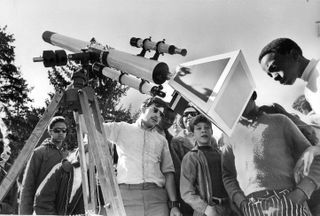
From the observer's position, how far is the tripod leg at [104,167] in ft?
6.31

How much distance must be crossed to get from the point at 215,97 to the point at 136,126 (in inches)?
49.5

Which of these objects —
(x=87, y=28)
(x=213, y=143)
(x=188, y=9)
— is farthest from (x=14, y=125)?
(x=213, y=143)

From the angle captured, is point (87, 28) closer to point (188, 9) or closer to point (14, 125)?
point (188, 9)

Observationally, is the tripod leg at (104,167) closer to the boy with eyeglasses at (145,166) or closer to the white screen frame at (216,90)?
the white screen frame at (216,90)

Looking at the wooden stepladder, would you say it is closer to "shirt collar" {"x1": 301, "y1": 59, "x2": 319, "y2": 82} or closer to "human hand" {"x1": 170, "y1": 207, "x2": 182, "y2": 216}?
"human hand" {"x1": 170, "y1": 207, "x2": 182, "y2": 216}

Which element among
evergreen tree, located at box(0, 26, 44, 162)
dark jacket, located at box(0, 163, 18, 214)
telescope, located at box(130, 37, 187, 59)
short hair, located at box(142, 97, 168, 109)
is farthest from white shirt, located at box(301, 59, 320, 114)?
evergreen tree, located at box(0, 26, 44, 162)

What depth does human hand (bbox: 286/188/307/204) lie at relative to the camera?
2049 millimetres

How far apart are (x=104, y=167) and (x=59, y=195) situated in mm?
1122

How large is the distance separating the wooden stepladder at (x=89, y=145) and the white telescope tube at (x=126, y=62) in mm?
201

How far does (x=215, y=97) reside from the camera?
1.76m

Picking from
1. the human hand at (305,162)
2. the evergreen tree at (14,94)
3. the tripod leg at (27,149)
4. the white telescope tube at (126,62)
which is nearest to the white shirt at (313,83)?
the human hand at (305,162)

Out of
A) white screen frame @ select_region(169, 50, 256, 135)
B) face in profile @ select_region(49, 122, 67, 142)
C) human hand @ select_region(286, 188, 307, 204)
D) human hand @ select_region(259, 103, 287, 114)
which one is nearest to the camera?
white screen frame @ select_region(169, 50, 256, 135)

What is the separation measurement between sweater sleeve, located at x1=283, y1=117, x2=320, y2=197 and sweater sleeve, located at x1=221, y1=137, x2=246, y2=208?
391 mm

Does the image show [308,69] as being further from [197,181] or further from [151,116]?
[151,116]
